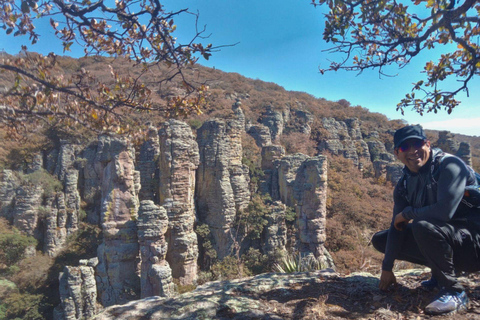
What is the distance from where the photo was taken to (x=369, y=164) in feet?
85.8

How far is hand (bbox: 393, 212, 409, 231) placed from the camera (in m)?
2.08

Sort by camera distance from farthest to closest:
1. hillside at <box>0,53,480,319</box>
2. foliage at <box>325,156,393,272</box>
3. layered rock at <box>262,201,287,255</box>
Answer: foliage at <box>325,156,393,272</box> < layered rock at <box>262,201,287,255</box> < hillside at <box>0,53,480,319</box>

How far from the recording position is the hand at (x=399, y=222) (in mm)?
2085

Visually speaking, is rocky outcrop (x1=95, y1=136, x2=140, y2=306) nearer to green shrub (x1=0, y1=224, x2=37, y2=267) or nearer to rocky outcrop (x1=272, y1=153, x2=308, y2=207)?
green shrub (x1=0, y1=224, x2=37, y2=267)

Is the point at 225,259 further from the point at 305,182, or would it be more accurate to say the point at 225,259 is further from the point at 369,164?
the point at 369,164

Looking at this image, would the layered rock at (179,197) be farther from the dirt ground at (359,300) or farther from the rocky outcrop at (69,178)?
the dirt ground at (359,300)

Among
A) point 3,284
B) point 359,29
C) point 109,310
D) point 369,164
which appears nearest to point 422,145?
point 359,29

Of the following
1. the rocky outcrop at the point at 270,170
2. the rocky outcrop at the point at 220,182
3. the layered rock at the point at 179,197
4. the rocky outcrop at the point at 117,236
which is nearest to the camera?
the rocky outcrop at the point at 117,236

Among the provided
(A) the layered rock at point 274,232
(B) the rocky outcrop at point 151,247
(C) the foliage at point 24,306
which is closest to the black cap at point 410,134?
(B) the rocky outcrop at point 151,247

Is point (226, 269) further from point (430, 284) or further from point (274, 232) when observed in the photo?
point (430, 284)

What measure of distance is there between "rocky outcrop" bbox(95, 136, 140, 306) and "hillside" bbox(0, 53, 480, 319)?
4 cm

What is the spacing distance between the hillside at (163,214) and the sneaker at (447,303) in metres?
5.30

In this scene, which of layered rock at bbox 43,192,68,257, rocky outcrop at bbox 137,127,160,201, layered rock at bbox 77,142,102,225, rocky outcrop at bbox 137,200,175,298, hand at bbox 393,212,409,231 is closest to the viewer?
hand at bbox 393,212,409,231

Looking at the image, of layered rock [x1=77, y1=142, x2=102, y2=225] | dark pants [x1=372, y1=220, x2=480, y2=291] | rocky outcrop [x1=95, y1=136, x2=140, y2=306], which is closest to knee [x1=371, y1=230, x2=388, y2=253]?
dark pants [x1=372, y1=220, x2=480, y2=291]
